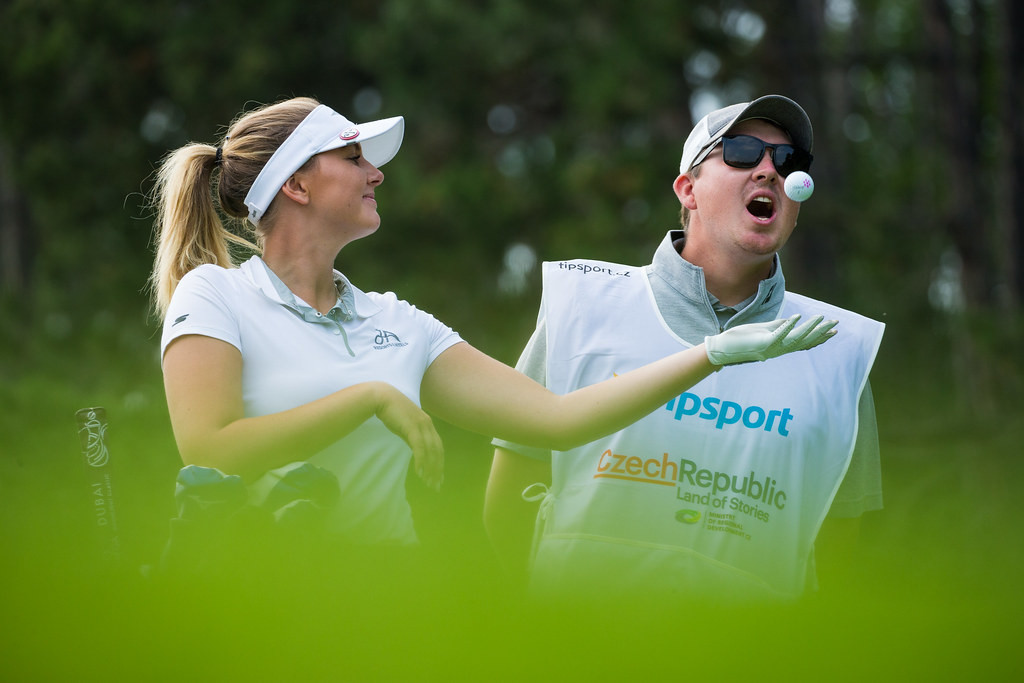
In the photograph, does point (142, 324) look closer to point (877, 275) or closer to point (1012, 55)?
point (1012, 55)

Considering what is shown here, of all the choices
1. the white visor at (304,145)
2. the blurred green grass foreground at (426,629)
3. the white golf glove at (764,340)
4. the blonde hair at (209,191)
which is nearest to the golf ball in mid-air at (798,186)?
the white golf glove at (764,340)

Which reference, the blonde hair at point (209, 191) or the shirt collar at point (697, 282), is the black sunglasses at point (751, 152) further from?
the blonde hair at point (209, 191)

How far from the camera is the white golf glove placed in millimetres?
2275

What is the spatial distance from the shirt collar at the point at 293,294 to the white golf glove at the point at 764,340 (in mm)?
773

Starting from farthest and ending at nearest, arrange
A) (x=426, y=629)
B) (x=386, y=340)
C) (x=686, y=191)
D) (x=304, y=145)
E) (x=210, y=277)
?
1. (x=686, y=191)
2. (x=304, y=145)
3. (x=386, y=340)
4. (x=210, y=277)
5. (x=426, y=629)

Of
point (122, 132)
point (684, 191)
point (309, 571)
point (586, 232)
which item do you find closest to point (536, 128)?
point (586, 232)

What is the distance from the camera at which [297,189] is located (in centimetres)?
264

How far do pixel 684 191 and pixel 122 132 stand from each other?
8079 mm

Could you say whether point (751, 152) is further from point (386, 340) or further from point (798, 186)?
point (386, 340)

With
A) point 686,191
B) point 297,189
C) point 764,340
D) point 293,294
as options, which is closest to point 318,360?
point 293,294

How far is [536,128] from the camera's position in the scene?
1134cm

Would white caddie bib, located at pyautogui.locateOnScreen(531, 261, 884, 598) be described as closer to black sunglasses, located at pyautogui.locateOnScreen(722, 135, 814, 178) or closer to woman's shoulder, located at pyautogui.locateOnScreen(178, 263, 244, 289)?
black sunglasses, located at pyautogui.locateOnScreen(722, 135, 814, 178)

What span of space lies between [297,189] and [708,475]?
1163 mm

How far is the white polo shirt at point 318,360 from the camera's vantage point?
2.29m
